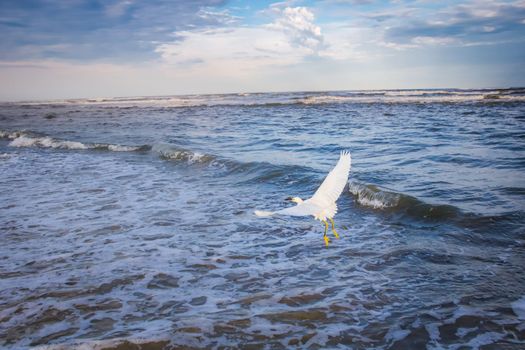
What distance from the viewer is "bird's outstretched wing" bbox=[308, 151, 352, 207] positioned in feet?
13.6

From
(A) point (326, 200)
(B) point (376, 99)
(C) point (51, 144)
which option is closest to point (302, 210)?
(A) point (326, 200)

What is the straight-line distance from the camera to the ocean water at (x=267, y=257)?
346 cm

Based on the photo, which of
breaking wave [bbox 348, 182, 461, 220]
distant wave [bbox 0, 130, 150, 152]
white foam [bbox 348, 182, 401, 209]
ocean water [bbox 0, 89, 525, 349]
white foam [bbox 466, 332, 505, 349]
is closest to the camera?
white foam [bbox 466, 332, 505, 349]

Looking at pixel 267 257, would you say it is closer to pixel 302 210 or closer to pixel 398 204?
pixel 302 210

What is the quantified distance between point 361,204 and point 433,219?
1.42 m

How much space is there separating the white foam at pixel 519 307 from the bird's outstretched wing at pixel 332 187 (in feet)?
6.01

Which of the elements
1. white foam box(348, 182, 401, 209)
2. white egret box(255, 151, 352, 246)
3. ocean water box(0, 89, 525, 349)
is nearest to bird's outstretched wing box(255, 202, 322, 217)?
white egret box(255, 151, 352, 246)

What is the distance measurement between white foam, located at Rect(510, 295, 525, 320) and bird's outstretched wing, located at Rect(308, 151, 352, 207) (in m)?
1.83

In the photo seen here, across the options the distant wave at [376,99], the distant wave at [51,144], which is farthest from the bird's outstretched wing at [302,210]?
the distant wave at [376,99]

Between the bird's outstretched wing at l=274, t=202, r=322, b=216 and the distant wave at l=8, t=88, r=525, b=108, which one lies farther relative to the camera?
the distant wave at l=8, t=88, r=525, b=108

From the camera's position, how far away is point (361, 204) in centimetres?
744

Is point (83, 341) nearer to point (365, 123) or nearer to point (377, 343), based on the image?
point (377, 343)

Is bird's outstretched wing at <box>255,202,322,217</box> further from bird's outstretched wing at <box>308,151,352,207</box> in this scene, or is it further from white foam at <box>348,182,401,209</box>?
white foam at <box>348,182,401,209</box>

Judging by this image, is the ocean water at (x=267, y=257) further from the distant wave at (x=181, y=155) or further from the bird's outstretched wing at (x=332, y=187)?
the distant wave at (x=181, y=155)
